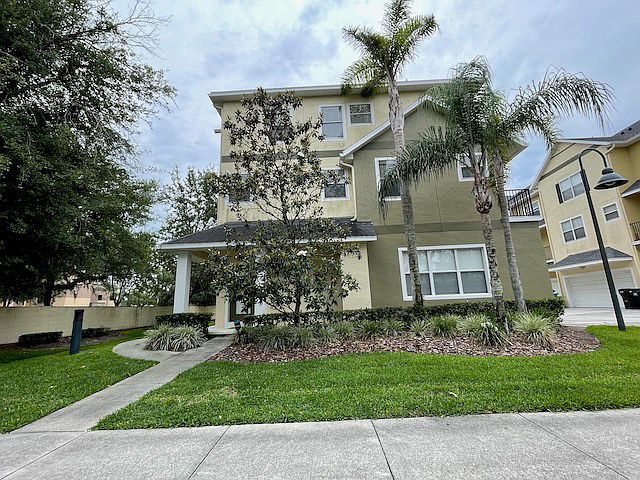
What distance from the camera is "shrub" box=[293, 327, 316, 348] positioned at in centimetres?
822

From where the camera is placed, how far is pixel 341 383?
5.20m

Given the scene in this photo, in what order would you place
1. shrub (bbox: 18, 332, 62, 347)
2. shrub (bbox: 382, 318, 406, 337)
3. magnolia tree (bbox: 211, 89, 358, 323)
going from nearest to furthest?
magnolia tree (bbox: 211, 89, 358, 323), shrub (bbox: 382, 318, 406, 337), shrub (bbox: 18, 332, 62, 347)

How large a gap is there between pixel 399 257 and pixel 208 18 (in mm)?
10879

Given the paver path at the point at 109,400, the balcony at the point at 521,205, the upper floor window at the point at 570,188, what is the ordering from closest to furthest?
the paver path at the point at 109,400
the balcony at the point at 521,205
the upper floor window at the point at 570,188

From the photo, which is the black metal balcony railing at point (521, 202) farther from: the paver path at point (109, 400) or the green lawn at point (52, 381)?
the green lawn at point (52, 381)

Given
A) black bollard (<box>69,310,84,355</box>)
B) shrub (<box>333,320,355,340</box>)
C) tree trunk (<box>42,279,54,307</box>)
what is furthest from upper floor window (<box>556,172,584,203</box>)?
tree trunk (<box>42,279,54,307</box>)

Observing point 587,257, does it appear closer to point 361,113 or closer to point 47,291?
point 361,113

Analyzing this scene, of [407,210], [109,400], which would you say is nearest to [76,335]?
[109,400]

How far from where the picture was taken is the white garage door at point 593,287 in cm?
1836

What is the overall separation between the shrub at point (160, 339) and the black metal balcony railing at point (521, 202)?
13862 mm

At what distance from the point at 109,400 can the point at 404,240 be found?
10.2 m

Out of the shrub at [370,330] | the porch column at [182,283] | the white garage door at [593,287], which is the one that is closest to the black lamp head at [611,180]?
the shrub at [370,330]

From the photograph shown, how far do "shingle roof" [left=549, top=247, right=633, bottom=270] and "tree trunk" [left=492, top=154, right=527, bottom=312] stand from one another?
12.8m

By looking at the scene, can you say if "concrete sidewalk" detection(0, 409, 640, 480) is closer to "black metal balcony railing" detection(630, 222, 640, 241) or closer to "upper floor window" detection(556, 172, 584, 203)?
"black metal balcony railing" detection(630, 222, 640, 241)
